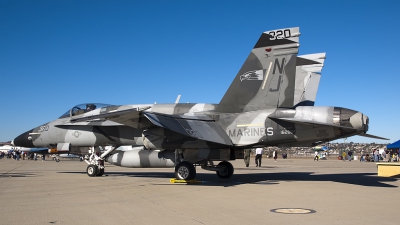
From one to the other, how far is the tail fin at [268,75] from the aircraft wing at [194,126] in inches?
39.3

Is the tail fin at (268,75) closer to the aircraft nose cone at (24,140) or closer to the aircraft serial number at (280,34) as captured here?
the aircraft serial number at (280,34)

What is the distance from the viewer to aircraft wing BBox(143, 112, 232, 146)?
11594 millimetres

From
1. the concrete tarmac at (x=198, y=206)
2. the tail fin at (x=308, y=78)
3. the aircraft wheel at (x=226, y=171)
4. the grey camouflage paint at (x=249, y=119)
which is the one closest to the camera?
the concrete tarmac at (x=198, y=206)

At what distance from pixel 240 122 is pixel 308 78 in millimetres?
4815

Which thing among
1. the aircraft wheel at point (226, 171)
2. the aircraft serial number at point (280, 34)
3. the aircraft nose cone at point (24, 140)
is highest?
the aircraft serial number at point (280, 34)

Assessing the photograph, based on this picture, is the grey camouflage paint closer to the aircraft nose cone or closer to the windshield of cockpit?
the windshield of cockpit

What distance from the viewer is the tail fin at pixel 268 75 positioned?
42.9ft

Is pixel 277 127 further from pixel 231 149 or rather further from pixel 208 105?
pixel 208 105

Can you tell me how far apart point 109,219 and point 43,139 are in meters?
11.4

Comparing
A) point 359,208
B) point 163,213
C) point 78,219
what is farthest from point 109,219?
point 359,208

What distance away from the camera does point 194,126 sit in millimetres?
12891

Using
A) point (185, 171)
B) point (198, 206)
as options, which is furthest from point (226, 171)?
point (198, 206)

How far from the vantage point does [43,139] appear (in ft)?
53.8

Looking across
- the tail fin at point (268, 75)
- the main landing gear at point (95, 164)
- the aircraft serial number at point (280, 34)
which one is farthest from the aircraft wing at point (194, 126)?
the main landing gear at point (95, 164)
